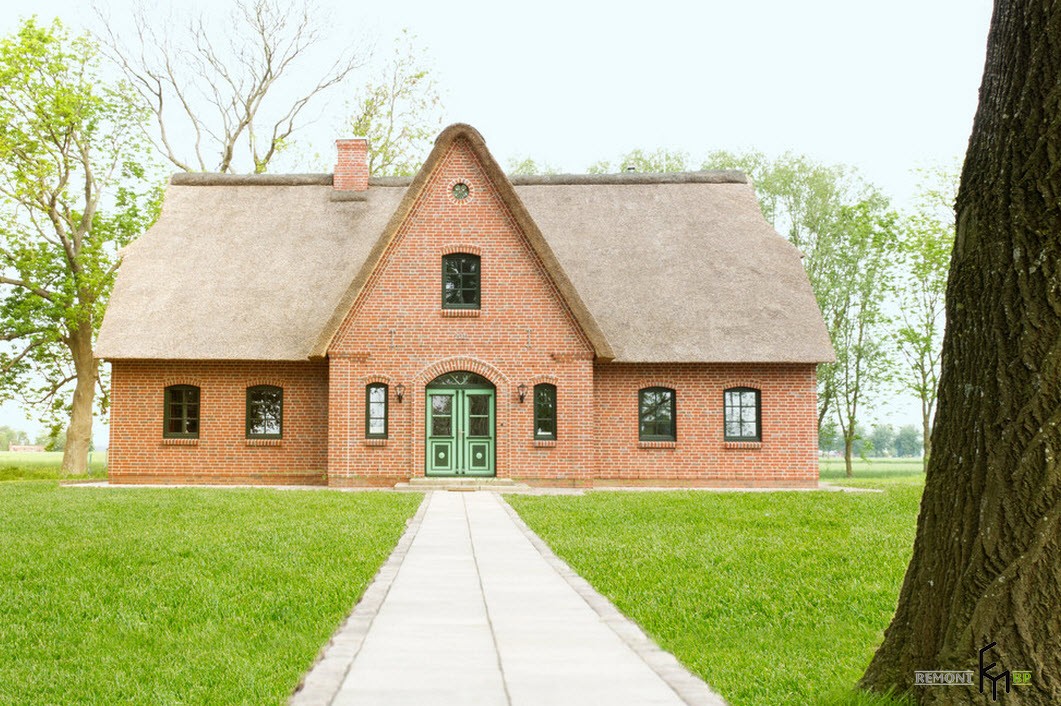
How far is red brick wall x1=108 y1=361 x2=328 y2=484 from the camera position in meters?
23.2

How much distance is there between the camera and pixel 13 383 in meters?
32.0

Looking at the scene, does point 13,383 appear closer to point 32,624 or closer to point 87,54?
point 87,54

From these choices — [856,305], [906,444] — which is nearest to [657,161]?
[856,305]

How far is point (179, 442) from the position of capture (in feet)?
76.4

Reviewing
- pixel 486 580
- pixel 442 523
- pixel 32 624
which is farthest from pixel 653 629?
pixel 442 523

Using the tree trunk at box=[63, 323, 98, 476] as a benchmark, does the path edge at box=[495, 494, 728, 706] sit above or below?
below

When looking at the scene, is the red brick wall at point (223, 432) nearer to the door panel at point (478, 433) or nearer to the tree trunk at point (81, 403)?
the door panel at point (478, 433)

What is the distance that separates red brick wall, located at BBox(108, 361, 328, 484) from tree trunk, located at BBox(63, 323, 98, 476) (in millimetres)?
8966

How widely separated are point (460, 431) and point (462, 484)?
1.28m

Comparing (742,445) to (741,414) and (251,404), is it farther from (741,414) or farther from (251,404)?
(251,404)

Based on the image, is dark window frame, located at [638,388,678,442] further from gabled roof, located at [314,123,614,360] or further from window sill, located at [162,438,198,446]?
window sill, located at [162,438,198,446]

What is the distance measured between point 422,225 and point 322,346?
137 inches

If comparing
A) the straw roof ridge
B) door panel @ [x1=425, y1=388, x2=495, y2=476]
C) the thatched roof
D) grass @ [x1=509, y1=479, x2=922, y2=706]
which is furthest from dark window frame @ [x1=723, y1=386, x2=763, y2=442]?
the straw roof ridge

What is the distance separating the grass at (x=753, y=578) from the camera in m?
5.66
